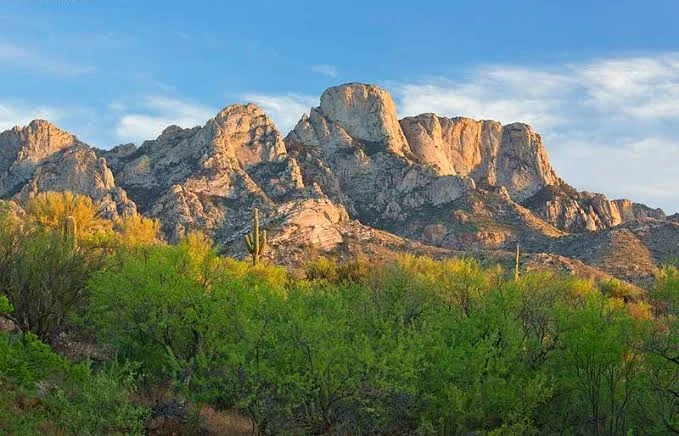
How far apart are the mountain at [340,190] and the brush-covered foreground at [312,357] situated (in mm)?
36561

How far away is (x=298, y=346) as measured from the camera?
1254cm

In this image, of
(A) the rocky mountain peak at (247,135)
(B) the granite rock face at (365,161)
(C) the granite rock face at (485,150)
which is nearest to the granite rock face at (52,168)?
(A) the rocky mountain peak at (247,135)

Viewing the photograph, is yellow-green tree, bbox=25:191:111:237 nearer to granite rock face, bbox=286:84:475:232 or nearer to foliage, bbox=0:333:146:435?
foliage, bbox=0:333:146:435

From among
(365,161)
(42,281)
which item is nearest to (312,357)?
(42,281)

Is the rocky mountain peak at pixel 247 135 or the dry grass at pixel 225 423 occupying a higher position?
the rocky mountain peak at pixel 247 135

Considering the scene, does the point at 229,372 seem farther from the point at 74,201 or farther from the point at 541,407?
the point at 74,201

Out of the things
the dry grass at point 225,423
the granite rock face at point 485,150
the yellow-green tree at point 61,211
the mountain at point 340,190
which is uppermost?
the granite rock face at point 485,150

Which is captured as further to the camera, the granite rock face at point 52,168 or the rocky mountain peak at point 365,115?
the rocky mountain peak at point 365,115

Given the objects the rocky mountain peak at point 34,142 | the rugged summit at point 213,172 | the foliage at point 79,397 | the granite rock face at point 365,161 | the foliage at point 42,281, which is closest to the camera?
the foliage at point 79,397

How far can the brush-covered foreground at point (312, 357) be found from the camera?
481 inches

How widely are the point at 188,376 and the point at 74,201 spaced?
25198mm

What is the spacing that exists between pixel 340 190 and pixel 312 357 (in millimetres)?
95363

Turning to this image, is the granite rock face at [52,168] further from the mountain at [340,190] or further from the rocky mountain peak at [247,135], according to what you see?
the rocky mountain peak at [247,135]

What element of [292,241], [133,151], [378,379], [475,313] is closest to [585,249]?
[292,241]
